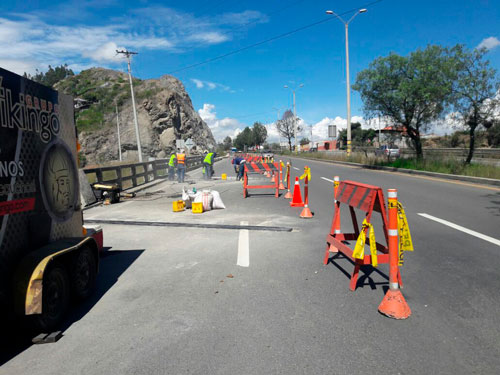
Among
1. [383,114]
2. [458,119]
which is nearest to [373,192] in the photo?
[458,119]

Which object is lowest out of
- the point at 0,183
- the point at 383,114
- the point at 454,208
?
the point at 454,208

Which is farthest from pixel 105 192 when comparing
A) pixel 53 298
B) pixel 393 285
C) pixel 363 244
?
pixel 393 285

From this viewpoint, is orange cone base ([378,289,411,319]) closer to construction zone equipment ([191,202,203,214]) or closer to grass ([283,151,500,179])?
construction zone equipment ([191,202,203,214])

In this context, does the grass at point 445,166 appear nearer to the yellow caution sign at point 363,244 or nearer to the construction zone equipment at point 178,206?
the construction zone equipment at point 178,206

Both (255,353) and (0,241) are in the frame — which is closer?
(255,353)

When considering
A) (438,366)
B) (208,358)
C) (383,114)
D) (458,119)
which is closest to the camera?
(438,366)

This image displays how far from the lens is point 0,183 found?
11.6ft

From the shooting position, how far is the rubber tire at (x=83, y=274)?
4.43 metres

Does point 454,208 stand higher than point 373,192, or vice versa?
point 373,192

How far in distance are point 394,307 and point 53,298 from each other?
11.3 feet

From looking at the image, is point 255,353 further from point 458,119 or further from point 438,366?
point 458,119

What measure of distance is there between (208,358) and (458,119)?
21407 mm

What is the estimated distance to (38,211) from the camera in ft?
13.8

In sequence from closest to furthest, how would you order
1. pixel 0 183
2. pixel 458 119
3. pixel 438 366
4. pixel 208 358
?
pixel 438 366
pixel 208 358
pixel 0 183
pixel 458 119
